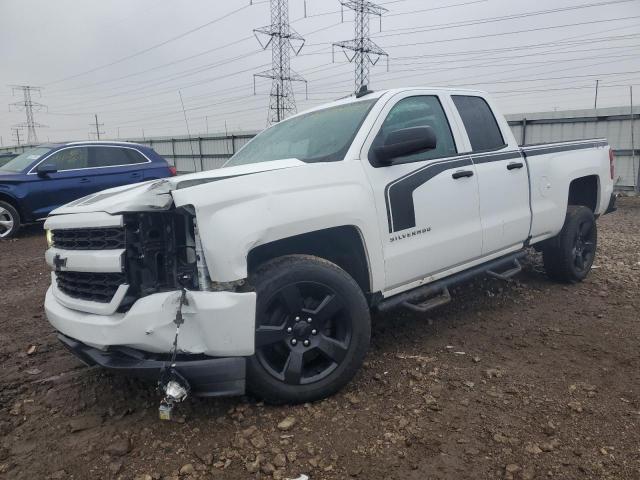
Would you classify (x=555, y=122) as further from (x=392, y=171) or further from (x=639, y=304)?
(x=392, y=171)

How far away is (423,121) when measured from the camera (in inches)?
152

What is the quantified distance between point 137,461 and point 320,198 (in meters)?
Result: 1.68

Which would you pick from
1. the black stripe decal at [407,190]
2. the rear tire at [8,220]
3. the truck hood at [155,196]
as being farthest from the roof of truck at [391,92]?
the rear tire at [8,220]

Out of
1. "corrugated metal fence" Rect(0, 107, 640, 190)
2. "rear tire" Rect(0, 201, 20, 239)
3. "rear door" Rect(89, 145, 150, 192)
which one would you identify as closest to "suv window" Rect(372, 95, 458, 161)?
"rear door" Rect(89, 145, 150, 192)

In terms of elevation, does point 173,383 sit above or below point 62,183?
below

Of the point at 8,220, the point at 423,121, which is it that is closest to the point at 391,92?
the point at 423,121

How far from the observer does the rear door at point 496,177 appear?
401 cm

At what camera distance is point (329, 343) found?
2.90m

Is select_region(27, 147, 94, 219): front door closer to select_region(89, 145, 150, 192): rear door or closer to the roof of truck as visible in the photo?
select_region(89, 145, 150, 192): rear door

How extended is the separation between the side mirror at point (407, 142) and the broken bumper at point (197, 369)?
1564 mm

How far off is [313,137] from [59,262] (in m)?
1.88

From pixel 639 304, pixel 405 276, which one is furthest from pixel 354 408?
pixel 639 304

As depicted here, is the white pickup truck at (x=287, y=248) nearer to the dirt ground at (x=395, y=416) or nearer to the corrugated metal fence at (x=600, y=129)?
the dirt ground at (x=395, y=416)

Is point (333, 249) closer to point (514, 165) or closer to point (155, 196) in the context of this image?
point (155, 196)
